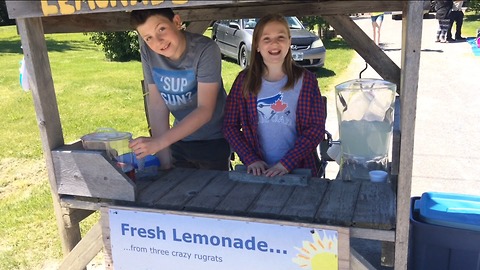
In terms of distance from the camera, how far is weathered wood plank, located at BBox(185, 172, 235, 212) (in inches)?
88.3

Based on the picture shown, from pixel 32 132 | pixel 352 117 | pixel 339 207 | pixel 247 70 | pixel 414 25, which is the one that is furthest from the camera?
pixel 32 132

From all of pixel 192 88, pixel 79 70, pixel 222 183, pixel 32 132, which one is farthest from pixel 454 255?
pixel 79 70

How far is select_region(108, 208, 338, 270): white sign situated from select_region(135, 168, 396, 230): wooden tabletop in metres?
0.06

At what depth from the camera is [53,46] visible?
61.2 ft

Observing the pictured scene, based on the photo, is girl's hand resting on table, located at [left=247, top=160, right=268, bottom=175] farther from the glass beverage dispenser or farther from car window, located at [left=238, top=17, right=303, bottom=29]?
car window, located at [left=238, top=17, right=303, bottom=29]

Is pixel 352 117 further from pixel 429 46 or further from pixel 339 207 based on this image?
pixel 429 46

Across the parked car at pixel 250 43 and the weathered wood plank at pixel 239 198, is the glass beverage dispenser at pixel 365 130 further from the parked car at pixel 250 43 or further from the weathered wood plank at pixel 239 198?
the parked car at pixel 250 43

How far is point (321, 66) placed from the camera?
11.3 meters

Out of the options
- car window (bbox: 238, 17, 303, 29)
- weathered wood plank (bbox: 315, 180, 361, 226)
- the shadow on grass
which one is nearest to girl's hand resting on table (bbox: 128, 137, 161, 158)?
weathered wood plank (bbox: 315, 180, 361, 226)

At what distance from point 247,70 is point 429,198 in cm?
129

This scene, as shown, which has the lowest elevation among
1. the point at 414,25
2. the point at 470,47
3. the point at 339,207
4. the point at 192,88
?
the point at 470,47

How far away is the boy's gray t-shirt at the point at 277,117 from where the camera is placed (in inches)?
102

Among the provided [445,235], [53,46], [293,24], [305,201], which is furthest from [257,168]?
[53,46]

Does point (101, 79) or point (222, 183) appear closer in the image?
point (222, 183)
